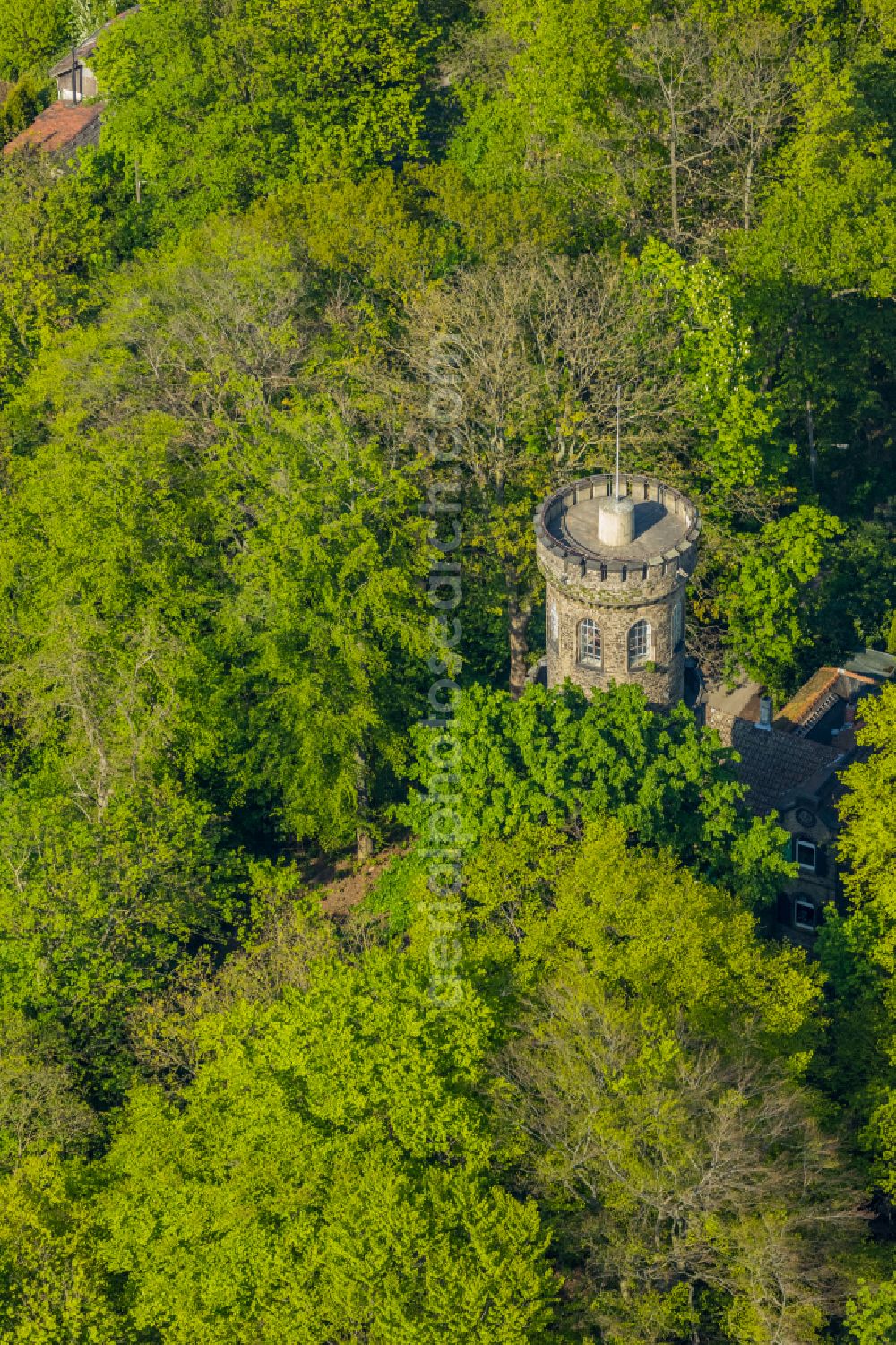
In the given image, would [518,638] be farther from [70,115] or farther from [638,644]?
[70,115]

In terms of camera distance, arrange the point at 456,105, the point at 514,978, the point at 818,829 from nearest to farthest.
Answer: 1. the point at 514,978
2. the point at 818,829
3. the point at 456,105

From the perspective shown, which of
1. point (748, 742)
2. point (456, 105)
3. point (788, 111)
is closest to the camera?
point (748, 742)

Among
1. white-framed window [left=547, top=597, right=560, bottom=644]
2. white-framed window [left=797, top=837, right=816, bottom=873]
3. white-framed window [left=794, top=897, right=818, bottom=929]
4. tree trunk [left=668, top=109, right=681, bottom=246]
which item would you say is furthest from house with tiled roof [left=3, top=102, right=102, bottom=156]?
white-framed window [left=794, top=897, right=818, bottom=929]

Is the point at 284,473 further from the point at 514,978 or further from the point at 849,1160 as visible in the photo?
the point at 849,1160

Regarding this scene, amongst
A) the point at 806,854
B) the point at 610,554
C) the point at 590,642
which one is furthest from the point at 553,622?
the point at 806,854

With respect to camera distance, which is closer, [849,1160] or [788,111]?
[849,1160]

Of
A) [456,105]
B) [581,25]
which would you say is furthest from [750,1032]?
[456,105]
